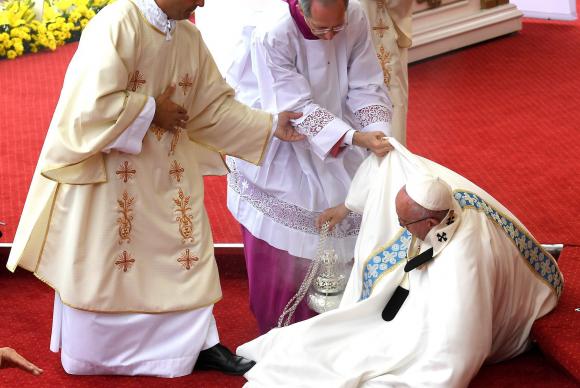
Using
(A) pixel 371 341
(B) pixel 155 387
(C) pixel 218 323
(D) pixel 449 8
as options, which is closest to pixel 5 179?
(C) pixel 218 323

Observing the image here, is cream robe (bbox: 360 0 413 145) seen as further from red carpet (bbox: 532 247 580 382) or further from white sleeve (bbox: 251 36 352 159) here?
red carpet (bbox: 532 247 580 382)

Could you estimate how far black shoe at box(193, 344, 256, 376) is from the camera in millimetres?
4652

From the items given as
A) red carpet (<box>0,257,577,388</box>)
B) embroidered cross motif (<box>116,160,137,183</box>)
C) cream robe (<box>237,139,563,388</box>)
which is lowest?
red carpet (<box>0,257,577,388</box>)

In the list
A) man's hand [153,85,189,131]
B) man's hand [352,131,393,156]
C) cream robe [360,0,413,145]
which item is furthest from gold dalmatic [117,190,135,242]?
cream robe [360,0,413,145]

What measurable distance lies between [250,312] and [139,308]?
3.07 feet

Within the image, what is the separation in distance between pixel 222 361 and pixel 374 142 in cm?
111

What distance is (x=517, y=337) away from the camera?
15.2 feet

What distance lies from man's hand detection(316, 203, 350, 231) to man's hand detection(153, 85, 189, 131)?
79cm

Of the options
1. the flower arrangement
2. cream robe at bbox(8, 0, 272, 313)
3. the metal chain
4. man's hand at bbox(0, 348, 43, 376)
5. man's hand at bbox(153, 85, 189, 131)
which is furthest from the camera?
the flower arrangement

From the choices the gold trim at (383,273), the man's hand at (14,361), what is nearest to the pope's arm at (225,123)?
the gold trim at (383,273)

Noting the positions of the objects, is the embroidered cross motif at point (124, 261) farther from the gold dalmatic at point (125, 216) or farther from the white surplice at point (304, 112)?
the white surplice at point (304, 112)

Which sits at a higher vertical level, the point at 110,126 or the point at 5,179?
the point at 110,126

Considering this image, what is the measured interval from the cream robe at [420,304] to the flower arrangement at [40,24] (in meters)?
5.62

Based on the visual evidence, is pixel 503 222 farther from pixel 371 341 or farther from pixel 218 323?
pixel 218 323
